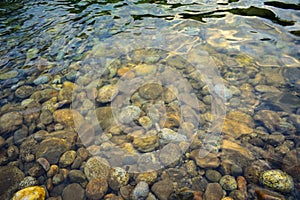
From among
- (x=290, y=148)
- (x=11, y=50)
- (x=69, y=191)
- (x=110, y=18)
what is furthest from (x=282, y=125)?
(x=11, y=50)

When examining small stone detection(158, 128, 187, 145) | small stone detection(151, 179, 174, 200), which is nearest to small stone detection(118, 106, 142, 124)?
small stone detection(158, 128, 187, 145)

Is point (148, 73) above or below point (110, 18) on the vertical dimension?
below

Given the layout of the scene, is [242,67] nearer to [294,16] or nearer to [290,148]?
[290,148]

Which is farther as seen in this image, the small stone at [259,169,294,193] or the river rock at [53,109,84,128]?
the river rock at [53,109,84,128]

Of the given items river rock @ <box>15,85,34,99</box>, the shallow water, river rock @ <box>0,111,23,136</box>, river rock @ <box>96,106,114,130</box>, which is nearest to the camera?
the shallow water

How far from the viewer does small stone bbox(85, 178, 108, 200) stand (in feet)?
8.70

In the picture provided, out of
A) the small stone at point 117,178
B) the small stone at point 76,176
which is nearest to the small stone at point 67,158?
the small stone at point 76,176

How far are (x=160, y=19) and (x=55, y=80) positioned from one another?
3.09 metres

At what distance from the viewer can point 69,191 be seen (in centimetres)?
270

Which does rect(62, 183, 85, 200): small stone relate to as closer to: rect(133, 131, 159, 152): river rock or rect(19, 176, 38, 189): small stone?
rect(19, 176, 38, 189): small stone

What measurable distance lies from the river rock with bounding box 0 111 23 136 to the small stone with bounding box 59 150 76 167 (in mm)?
998

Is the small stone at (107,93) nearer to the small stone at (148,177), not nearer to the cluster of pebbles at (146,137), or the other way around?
the cluster of pebbles at (146,137)

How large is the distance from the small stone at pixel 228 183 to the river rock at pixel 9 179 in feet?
8.02

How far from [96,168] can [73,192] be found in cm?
38
